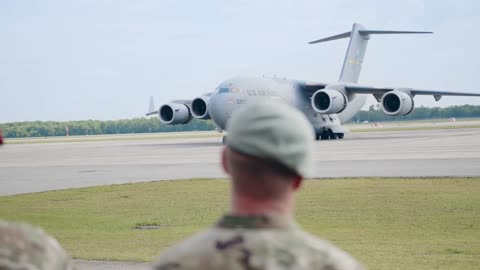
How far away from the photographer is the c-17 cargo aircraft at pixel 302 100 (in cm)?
4159

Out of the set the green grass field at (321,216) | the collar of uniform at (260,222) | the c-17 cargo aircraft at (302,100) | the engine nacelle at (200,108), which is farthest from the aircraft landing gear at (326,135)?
the collar of uniform at (260,222)

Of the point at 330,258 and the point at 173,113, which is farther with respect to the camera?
the point at 173,113

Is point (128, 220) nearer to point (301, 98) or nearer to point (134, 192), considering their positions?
point (134, 192)

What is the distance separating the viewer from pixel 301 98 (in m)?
47.1

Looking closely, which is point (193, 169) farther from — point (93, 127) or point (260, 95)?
point (93, 127)

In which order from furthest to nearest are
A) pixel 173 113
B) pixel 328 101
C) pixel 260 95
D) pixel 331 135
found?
pixel 331 135, pixel 173 113, pixel 328 101, pixel 260 95

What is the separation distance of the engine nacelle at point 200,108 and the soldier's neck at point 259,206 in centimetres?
4229

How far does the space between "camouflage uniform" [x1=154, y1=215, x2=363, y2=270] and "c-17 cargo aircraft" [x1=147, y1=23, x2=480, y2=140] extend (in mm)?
37411

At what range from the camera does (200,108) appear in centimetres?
4544

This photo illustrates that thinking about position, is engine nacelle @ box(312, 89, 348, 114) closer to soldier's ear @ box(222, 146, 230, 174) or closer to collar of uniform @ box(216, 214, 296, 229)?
soldier's ear @ box(222, 146, 230, 174)

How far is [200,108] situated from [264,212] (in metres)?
43.3

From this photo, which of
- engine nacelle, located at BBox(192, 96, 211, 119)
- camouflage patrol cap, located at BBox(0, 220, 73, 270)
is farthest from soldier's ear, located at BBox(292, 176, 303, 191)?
engine nacelle, located at BBox(192, 96, 211, 119)

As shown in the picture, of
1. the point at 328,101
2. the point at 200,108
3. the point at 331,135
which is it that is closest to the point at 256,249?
the point at 328,101

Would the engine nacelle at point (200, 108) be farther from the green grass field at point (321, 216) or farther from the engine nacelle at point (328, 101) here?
the green grass field at point (321, 216)
